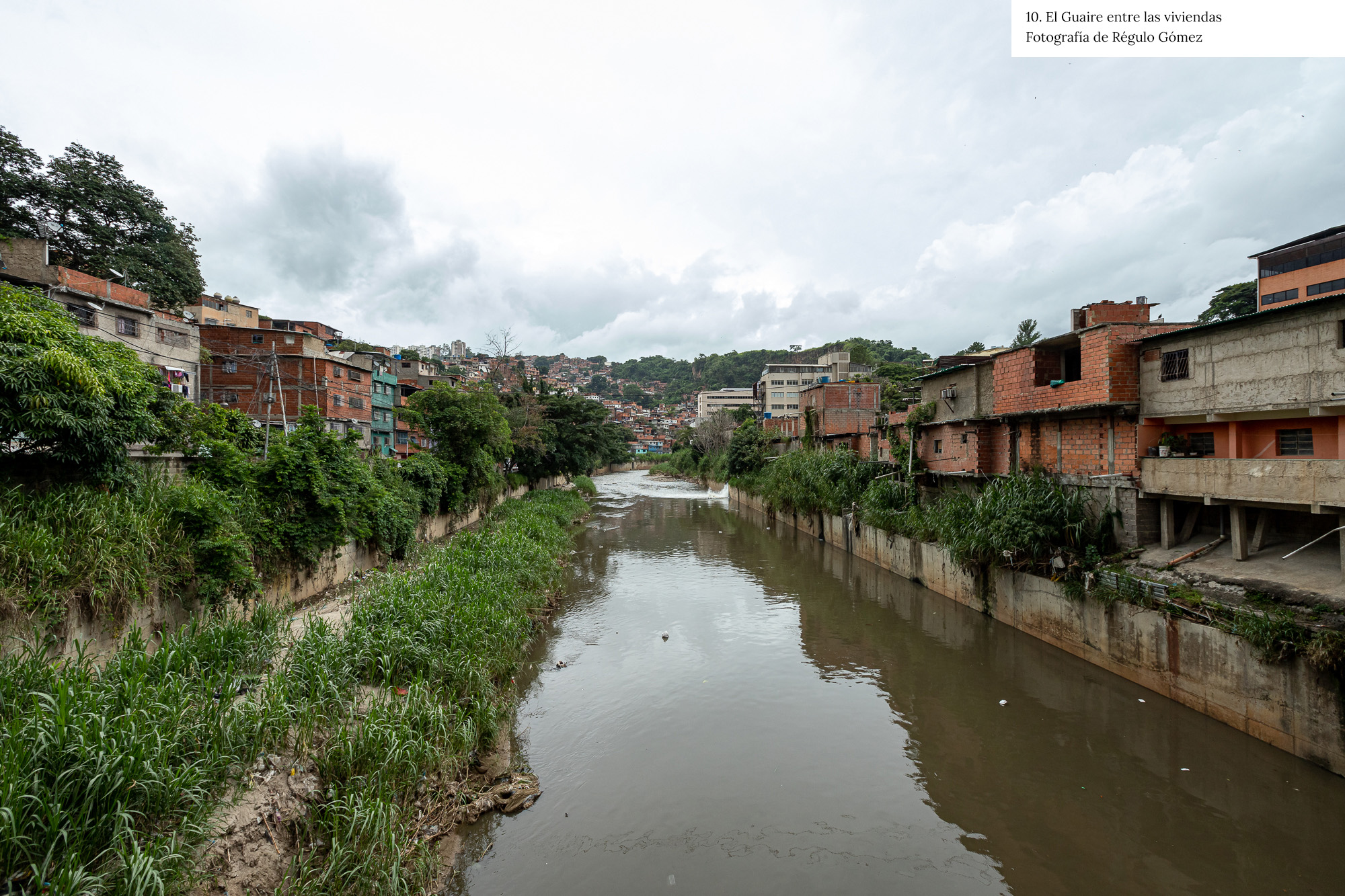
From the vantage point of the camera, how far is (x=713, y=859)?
604 cm

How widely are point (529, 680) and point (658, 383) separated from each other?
563ft

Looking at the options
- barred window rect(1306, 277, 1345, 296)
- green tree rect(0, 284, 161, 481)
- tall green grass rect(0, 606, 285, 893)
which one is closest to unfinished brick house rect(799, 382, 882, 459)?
barred window rect(1306, 277, 1345, 296)

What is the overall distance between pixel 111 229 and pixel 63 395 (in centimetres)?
3328

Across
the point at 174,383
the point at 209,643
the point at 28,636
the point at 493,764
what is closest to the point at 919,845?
the point at 493,764

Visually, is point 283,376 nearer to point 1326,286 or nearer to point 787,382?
point 1326,286

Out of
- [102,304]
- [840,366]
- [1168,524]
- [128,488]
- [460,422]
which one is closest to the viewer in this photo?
[128,488]

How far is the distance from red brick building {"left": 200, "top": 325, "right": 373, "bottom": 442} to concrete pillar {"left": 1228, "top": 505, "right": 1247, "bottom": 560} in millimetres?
31292

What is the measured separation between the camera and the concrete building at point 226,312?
4334cm

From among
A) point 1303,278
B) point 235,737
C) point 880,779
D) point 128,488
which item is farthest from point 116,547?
point 1303,278

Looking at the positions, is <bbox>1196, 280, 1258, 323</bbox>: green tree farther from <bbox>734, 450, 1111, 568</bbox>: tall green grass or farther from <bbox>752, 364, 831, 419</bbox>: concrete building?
<bbox>752, 364, 831, 419</bbox>: concrete building

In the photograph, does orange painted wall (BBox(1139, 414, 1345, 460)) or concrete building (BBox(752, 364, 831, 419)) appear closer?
orange painted wall (BBox(1139, 414, 1345, 460))

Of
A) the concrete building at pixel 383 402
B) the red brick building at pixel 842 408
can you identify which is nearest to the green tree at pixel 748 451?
the red brick building at pixel 842 408

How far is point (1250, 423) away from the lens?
9.52m

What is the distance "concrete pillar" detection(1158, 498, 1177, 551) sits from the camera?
Result: 10.3m
